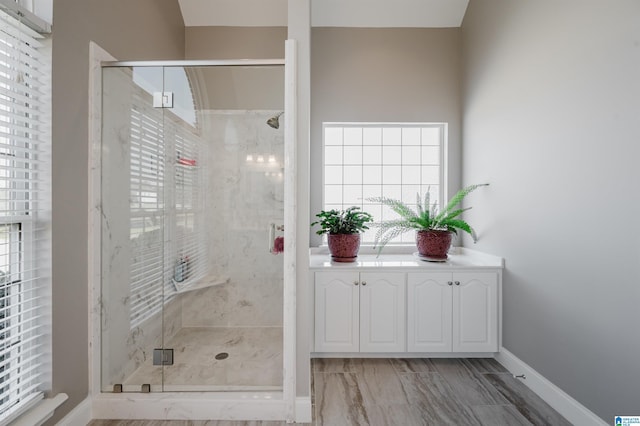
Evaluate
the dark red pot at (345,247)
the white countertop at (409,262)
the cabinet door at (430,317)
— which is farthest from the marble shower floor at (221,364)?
the cabinet door at (430,317)

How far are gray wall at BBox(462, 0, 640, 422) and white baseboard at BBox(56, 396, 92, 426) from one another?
8.65 feet

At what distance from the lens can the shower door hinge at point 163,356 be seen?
6.11ft

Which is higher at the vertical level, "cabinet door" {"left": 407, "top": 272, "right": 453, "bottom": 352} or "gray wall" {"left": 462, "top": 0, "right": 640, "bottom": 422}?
"gray wall" {"left": 462, "top": 0, "right": 640, "bottom": 422}

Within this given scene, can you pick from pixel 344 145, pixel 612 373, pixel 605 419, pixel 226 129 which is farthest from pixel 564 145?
pixel 226 129

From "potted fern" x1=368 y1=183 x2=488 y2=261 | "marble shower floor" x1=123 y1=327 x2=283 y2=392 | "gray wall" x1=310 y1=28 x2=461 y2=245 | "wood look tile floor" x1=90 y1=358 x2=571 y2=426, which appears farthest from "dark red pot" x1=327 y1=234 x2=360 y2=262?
"marble shower floor" x1=123 y1=327 x2=283 y2=392

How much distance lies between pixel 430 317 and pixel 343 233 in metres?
0.91

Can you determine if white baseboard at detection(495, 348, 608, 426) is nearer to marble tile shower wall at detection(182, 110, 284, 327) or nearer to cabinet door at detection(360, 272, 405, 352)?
cabinet door at detection(360, 272, 405, 352)

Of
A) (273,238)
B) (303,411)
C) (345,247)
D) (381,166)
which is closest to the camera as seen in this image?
(303,411)

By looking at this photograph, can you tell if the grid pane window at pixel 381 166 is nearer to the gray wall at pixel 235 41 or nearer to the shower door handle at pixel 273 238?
the gray wall at pixel 235 41

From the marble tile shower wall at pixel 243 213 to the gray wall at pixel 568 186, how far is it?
1.60m

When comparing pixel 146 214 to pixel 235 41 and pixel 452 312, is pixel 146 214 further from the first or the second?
pixel 452 312

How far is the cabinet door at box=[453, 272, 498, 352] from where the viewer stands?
94.3 inches

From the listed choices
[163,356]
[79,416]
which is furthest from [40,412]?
[163,356]

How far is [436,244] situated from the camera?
8.51ft
